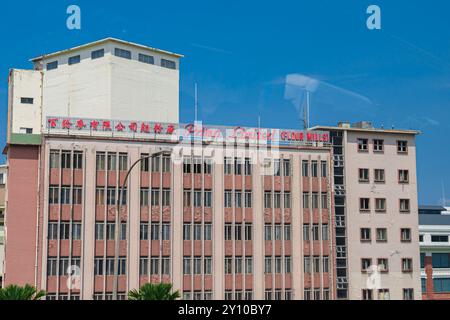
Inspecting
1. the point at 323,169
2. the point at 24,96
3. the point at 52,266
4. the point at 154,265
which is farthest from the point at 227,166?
the point at 24,96

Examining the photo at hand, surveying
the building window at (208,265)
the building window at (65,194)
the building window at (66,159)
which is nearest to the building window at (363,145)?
the building window at (208,265)

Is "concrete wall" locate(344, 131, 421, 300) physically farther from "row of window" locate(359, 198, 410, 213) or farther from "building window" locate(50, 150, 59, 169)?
"building window" locate(50, 150, 59, 169)

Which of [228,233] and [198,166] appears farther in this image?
[228,233]

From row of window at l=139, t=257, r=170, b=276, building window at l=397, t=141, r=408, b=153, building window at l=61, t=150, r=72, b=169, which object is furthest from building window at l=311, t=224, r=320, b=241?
building window at l=61, t=150, r=72, b=169

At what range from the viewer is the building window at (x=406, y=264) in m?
68.4

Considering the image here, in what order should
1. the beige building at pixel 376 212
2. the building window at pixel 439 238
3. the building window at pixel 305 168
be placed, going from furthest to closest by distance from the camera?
the building window at pixel 439 238 < the beige building at pixel 376 212 < the building window at pixel 305 168

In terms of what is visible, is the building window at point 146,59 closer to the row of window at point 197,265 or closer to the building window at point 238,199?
the building window at point 238,199

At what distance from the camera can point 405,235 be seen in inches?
2704

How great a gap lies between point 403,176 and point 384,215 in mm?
4569

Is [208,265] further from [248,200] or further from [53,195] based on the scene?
[53,195]

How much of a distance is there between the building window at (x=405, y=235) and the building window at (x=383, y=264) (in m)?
2.90

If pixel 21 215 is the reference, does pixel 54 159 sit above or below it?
above

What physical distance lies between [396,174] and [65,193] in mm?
32155
